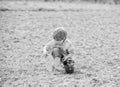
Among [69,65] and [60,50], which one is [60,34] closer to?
[60,50]

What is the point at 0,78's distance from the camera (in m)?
5.57

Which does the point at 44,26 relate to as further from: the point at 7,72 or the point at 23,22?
the point at 7,72

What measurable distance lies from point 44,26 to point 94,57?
4.69 m

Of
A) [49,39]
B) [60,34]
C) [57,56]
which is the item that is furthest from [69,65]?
[49,39]

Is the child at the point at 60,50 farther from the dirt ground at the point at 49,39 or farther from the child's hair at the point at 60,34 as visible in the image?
the dirt ground at the point at 49,39

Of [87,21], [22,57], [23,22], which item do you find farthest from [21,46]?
[87,21]

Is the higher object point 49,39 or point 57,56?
point 57,56

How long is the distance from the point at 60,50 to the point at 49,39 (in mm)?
3621

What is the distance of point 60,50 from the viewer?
19.2ft

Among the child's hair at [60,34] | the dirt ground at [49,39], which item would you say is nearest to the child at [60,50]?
the child's hair at [60,34]

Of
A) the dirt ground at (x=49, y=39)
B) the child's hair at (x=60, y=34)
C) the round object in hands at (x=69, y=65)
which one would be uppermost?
the child's hair at (x=60, y=34)

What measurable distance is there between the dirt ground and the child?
0.23 metres

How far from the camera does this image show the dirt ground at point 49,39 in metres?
5.56

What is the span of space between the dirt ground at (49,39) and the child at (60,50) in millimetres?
228
